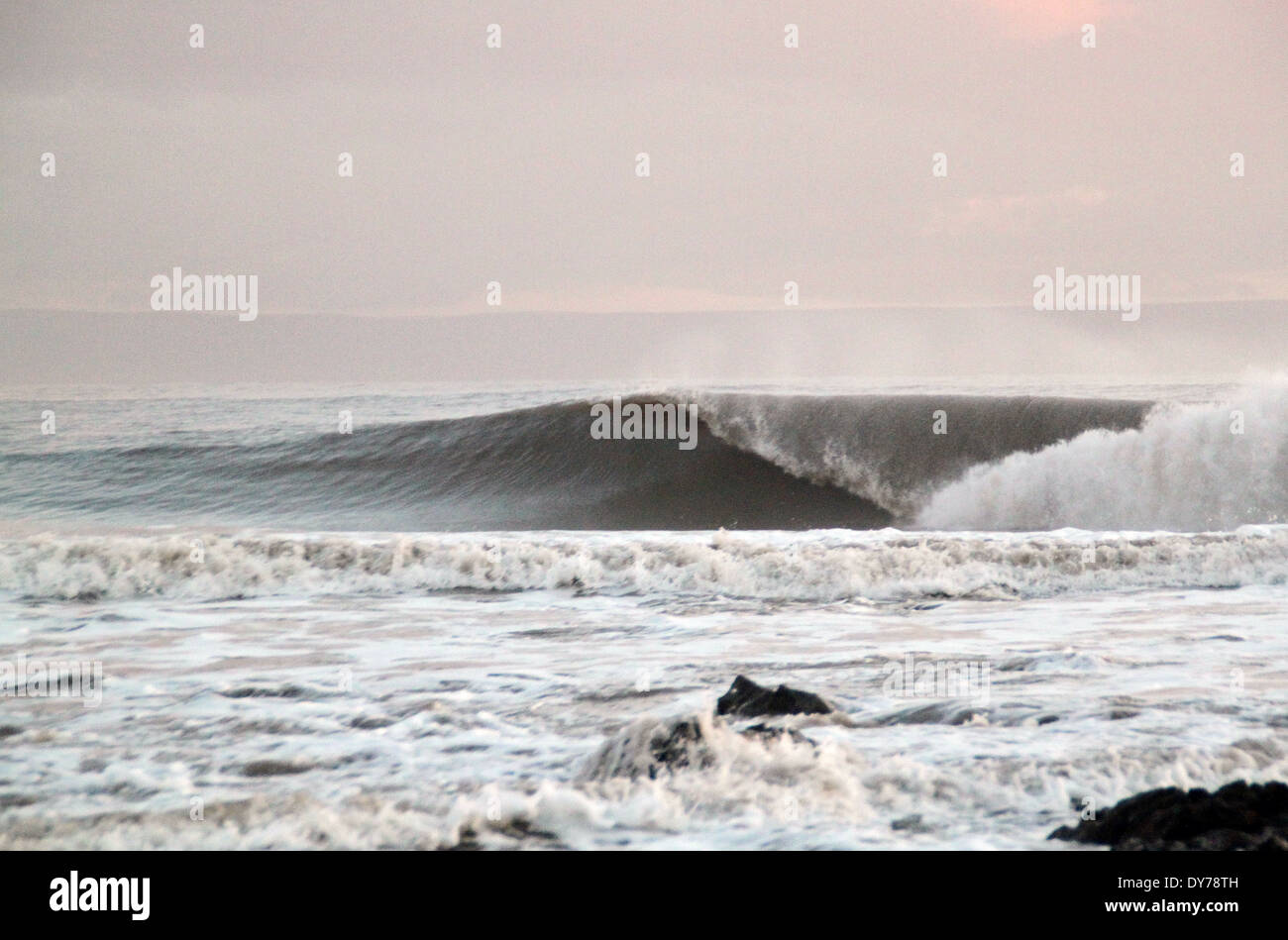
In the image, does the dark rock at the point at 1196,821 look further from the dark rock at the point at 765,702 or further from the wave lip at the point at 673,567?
the wave lip at the point at 673,567

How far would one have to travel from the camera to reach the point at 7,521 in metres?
15.8

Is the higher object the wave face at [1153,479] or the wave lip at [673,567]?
the wave face at [1153,479]

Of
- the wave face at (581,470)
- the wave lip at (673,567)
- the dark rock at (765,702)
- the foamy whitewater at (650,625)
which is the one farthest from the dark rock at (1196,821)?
the wave face at (581,470)

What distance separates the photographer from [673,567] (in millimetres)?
10711

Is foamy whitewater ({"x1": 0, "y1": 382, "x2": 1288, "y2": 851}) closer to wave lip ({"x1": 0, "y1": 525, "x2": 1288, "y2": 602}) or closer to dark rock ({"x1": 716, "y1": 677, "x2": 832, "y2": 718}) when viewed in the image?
wave lip ({"x1": 0, "y1": 525, "x2": 1288, "y2": 602})

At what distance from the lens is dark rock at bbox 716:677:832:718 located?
5.27 meters

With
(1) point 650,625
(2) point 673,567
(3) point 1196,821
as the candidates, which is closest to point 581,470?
(2) point 673,567

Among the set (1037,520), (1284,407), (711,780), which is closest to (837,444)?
(1037,520)

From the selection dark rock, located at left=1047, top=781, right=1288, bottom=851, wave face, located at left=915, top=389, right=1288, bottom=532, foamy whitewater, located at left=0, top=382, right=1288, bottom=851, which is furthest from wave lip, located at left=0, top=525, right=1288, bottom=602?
dark rock, located at left=1047, top=781, right=1288, bottom=851

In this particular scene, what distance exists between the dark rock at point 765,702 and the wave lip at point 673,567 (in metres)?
4.42

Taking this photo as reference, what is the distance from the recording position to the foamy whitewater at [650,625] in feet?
13.9

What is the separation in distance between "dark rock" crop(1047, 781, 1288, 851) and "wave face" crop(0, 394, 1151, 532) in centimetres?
1139

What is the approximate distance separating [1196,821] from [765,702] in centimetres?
215
